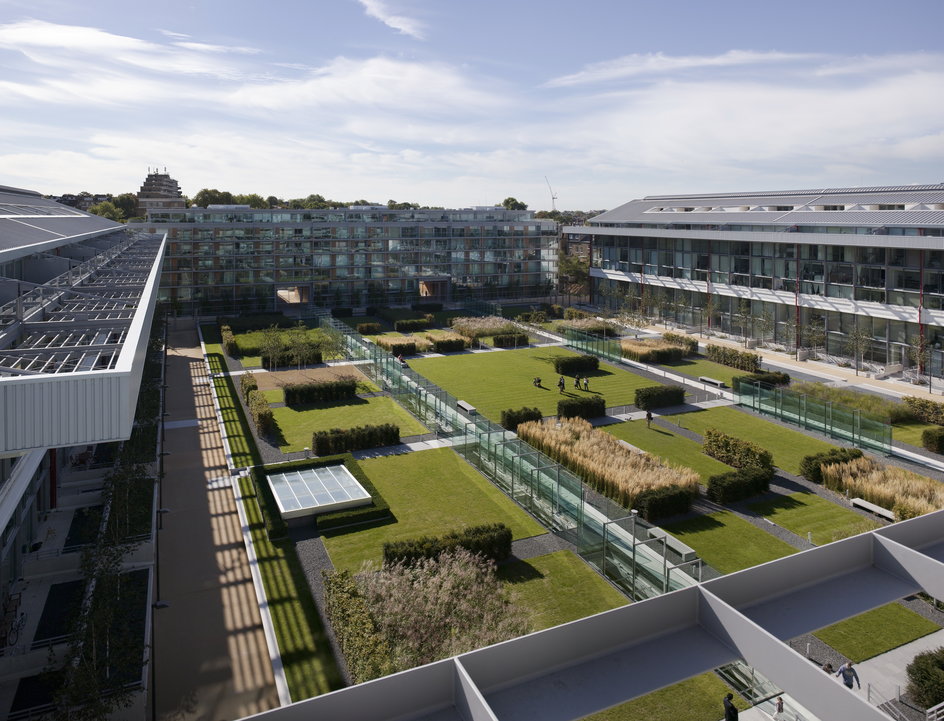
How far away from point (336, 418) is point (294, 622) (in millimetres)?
17904

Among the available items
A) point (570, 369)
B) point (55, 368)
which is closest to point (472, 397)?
point (570, 369)

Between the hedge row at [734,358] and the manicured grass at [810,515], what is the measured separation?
64.9ft

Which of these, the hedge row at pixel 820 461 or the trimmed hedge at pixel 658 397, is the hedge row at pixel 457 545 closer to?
the hedge row at pixel 820 461

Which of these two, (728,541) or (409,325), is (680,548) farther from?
(409,325)

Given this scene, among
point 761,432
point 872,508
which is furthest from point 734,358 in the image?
point 872,508

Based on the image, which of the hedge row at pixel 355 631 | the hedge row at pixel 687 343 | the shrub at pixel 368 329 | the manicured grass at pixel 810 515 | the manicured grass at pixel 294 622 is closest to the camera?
the hedge row at pixel 355 631

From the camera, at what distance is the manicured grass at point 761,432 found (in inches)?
1141

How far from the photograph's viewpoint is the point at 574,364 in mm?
43781

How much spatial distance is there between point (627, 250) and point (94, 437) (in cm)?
6373

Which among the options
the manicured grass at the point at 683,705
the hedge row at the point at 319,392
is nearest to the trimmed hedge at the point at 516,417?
the hedge row at the point at 319,392

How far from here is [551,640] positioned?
647 centimetres

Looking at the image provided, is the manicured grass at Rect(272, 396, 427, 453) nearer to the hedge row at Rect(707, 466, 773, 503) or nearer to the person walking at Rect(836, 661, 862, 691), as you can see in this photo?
the hedge row at Rect(707, 466, 773, 503)

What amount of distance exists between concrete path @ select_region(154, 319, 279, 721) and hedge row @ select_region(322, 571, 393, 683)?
1.71 metres

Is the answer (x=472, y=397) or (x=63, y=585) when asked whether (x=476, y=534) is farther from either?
(x=472, y=397)
